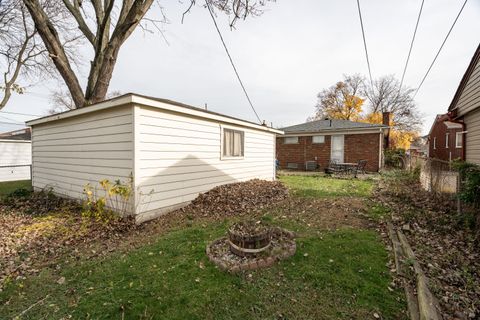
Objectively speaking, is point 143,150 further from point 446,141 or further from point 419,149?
point 419,149

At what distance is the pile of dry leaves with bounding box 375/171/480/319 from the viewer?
2.53 m

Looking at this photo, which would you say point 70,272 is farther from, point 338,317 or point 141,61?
point 141,61

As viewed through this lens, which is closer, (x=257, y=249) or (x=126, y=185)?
(x=257, y=249)

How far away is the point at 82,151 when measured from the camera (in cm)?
661

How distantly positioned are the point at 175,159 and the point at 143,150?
1031 millimetres

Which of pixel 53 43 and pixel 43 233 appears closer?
pixel 43 233

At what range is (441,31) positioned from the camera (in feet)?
24.4

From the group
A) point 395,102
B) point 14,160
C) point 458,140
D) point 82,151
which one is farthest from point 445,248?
point 395,102

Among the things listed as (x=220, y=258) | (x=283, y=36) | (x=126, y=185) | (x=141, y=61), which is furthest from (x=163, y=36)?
(x=220, y=258)

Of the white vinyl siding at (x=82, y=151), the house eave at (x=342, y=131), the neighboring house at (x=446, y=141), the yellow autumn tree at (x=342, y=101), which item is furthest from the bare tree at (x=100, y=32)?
the yellow autumn tree at (x=342, y=101)

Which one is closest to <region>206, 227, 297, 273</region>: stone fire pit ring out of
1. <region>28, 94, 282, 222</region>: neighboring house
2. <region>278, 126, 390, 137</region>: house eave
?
<region>28, 94, 282, 222</region>: neighboring house

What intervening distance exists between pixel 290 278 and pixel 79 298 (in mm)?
2620

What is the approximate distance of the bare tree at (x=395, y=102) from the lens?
33.0m

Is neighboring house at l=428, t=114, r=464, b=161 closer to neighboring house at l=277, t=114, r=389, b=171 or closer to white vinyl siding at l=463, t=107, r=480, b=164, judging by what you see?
neighboring house at l=277, t=114, r=389, b=171
